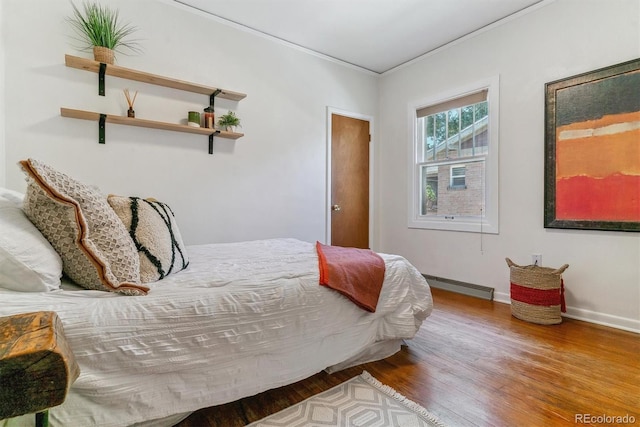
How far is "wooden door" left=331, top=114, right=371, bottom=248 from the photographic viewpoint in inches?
146

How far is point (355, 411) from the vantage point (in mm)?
1337

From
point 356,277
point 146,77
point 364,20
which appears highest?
point 364,20

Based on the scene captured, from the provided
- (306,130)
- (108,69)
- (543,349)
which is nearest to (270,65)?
(306,130)

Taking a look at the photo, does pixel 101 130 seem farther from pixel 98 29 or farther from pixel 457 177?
pixel 457 177

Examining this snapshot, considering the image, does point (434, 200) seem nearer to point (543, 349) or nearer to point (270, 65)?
point (543, 349)

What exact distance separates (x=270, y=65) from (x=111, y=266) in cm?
267

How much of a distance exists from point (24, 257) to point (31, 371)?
34.7 inches

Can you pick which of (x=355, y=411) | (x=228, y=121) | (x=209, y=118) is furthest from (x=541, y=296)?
(x=209, y=118)

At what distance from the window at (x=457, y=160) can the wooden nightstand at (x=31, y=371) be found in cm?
334

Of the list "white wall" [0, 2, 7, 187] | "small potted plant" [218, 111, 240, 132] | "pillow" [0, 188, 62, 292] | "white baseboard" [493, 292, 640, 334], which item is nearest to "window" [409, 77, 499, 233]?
"white baseboard" [493, 292, 640, 334]

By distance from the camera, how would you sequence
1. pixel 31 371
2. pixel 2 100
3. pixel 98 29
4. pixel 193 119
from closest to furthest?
pixel 31 371 → pixel 2 100 → pixel 98 29 → pixel 193 119

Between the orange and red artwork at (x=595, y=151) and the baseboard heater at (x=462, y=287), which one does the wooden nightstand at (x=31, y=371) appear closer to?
the orange and red artwork at (x=595, y=151)

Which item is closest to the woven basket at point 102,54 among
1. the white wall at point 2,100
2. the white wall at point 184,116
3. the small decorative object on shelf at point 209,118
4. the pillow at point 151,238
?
the white wall at point 184,116

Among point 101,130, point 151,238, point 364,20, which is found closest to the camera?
point 151,238
